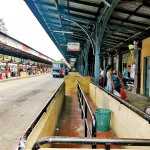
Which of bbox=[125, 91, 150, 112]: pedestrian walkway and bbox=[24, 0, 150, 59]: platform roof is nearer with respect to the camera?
bbox=[24, 0, 150, 59]: platform roof

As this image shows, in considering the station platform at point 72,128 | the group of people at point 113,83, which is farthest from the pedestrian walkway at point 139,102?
the station platform at point 72,128

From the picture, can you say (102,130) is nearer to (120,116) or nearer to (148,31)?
(120,116)

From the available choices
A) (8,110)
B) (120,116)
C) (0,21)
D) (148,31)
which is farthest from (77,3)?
(0,21)

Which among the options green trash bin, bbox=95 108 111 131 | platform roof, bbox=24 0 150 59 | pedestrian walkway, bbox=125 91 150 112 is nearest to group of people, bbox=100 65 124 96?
pedestrian walkway, bbox=125 91 150 112

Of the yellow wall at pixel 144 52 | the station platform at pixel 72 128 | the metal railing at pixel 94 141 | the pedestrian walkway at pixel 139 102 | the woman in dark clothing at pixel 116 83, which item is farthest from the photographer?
the yellow wall at pixel 144 52

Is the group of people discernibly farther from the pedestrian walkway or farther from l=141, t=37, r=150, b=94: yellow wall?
l=141, t=37, r=150, b=94: yellow wall

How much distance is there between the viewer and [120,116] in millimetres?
5836

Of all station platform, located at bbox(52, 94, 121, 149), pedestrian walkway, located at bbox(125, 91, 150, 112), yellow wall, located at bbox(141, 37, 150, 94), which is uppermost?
yellow wall, located at bbox(141, 37, 150, 94)

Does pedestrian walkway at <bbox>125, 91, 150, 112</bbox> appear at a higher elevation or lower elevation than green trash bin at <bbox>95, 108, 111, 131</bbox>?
lower

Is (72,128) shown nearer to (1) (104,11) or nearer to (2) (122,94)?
(2) (122,94)

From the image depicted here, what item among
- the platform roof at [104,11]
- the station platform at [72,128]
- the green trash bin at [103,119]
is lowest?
the station platform at [72,128]

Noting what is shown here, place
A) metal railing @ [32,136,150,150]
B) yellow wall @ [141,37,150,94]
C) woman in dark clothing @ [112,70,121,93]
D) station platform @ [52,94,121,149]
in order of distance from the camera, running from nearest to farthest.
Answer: metal railing @ [32,136,150,150], station platform @ [52,94,121,149], woman in dark clothing @ [112,70,121,93], yellow wall @ [141,37,150,94]

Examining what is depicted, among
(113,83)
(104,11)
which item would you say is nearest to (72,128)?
(113,83)

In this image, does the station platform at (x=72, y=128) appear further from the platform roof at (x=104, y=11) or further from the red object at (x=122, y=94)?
the platform roof at (x=104, y=11)
